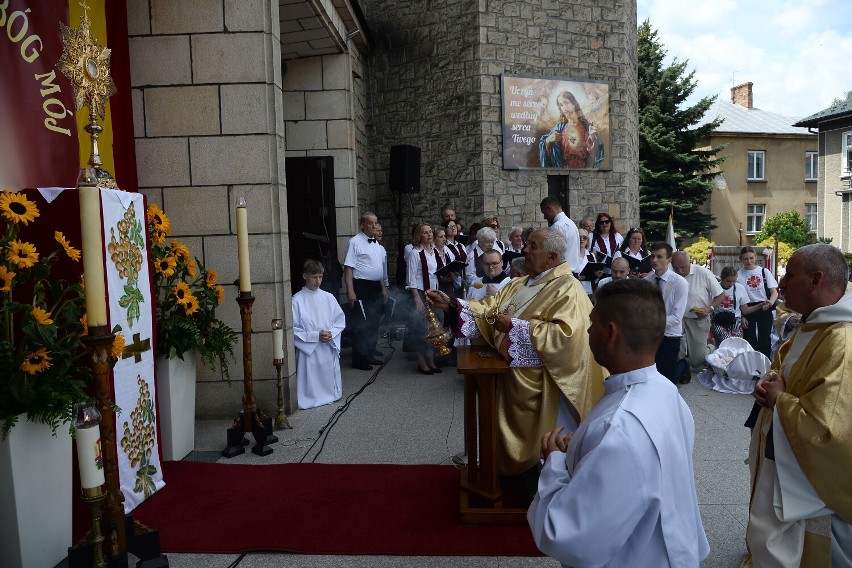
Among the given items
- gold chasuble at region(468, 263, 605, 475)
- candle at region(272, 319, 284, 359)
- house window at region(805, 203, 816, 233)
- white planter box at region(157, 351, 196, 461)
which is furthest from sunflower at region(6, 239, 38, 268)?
house window at region(805, 203, 816, 233)

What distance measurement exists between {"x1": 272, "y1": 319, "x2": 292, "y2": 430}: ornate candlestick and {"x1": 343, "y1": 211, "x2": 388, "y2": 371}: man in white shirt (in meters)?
2.36

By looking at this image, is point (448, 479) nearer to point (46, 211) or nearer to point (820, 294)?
point (820, 294)

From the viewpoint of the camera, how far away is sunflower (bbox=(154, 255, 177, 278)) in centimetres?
448

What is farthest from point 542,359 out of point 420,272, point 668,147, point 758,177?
point 758,177

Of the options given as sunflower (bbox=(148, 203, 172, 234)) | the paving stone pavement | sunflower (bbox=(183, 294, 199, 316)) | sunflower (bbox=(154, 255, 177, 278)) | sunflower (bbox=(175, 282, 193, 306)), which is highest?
sunflower (bbox=(148, 203, 172, 234))

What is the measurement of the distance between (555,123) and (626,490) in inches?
502

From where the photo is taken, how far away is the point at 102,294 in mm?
2379

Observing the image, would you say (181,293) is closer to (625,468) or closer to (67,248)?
(67,248)

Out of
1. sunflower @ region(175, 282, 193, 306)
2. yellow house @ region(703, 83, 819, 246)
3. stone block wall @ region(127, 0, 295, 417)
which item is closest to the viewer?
sunflower @ region(175, 282, 193, 306)

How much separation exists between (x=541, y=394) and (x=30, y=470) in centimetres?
263

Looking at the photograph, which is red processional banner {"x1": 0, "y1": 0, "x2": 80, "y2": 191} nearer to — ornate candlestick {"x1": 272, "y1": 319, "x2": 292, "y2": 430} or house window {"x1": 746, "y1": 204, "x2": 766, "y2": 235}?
ornate candlestick {"x1": 272, "y1": 319, "x2": 292, "y2": 430}

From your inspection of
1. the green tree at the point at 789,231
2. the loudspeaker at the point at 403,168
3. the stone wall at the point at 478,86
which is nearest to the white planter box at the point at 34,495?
the loudspeaker at the point at 403,168

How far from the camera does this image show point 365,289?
325 inches

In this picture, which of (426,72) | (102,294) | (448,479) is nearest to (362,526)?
(448,479)
